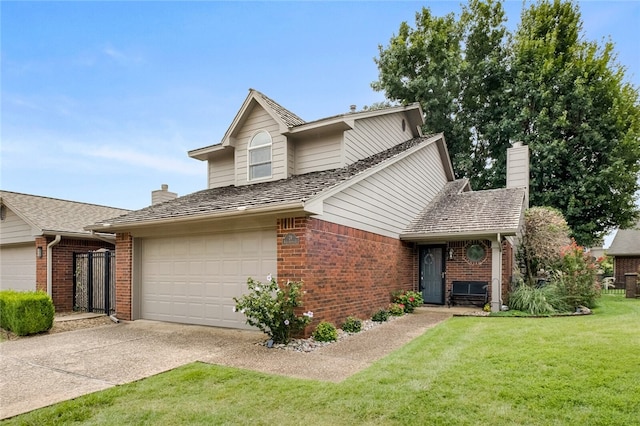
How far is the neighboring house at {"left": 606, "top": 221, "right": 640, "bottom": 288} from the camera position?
2344cm

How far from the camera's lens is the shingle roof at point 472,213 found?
11.4 meters

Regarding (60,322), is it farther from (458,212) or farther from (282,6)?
(458,212)

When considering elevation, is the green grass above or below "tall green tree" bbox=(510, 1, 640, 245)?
below

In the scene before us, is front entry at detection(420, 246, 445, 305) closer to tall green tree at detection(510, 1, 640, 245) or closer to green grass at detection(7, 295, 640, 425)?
green grass at detection(7, 295, 640, 425)

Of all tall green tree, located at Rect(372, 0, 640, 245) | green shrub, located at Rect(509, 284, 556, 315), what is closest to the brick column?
green shrub, located at Rect(509, 284, 556, 315)

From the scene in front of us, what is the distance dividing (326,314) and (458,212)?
23.9 ft

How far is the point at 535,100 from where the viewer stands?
802 inches

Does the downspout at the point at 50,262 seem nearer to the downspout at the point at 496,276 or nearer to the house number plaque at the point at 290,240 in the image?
the house number plaque at the point at 290,240

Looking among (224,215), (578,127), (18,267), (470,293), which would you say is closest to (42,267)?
(18,267)

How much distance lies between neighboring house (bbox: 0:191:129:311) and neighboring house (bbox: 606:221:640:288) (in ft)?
91.7

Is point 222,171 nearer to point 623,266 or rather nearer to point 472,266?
point 472,266

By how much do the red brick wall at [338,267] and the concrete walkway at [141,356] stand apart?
34.0 inches

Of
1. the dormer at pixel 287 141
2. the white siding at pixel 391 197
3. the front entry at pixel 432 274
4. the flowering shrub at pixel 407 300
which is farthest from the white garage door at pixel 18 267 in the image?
the front entry at pixel 432 274

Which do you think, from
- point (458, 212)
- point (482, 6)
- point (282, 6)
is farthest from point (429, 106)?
point (282, 6)
